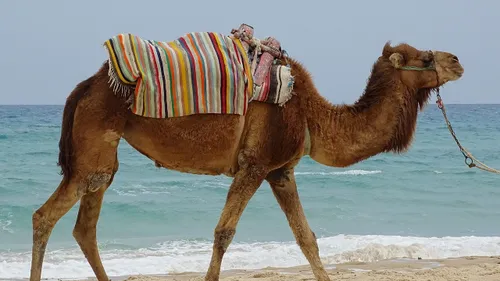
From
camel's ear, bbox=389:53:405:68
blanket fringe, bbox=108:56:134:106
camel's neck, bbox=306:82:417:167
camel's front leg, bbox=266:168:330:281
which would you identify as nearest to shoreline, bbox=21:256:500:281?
camel's front leg, bbox=266:168:330:281

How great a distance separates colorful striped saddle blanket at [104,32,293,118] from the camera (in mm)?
5473

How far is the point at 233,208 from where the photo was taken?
18.7 ft

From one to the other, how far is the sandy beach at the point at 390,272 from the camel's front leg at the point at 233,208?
238 centimetres

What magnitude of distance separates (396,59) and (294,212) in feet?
4.77

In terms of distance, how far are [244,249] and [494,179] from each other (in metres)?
11.9

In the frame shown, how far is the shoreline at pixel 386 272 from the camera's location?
25.7 ft

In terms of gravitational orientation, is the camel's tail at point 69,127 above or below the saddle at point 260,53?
below

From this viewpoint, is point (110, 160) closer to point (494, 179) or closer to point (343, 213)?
point (343, 213)

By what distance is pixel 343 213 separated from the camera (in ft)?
50.6

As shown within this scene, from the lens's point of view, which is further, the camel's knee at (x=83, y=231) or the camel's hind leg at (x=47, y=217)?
the camel's knee at (x=83, y=231)

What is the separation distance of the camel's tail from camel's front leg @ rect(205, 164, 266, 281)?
118cm

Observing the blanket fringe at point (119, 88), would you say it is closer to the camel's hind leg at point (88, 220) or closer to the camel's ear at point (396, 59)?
the camel's hind leg at point (88, 220)

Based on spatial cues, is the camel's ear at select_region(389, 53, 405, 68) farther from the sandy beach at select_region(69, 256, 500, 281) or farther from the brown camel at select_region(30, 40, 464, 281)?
the sandy beach at select_region(69, 256, 500, 281)

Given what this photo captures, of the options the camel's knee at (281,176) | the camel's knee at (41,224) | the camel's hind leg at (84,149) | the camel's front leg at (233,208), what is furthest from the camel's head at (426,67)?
the camel's knee at (41,224)
